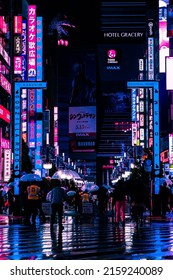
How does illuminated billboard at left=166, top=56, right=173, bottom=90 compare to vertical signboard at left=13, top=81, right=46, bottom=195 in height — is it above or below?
above

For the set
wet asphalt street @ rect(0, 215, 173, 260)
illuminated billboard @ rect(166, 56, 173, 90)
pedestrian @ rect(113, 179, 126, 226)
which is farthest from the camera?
illuminated billboard @ rect(166, 56, 173, 90)

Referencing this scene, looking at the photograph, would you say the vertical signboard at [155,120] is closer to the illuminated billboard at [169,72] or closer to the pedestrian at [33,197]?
the pedestrian at [33,197]

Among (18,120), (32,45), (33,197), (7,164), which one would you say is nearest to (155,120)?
(18,120)

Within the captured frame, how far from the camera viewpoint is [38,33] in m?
59.2

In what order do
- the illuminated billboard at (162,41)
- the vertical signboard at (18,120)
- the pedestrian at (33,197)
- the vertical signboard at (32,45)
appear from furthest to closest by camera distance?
the illuminated billboard at (162,41)
the vertical signboard at (32,45)
the vertical signboard at (18,120)
the pedestrian at (33,197)

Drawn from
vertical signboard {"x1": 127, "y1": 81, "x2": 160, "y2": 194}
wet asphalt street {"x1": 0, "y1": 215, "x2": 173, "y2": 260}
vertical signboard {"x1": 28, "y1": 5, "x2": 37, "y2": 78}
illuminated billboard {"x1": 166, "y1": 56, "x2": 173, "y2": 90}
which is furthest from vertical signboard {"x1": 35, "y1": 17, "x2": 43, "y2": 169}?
wet asphalt street {"x1": 0, "y1": 215, "x2": 173, "y2": 260}

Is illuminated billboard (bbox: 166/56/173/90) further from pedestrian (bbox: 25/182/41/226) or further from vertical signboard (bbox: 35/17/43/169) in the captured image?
pedestrian (bbox: 25/182/41/226)

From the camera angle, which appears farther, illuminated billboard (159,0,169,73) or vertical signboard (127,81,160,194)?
illuminated billboard (159,0,169,73)

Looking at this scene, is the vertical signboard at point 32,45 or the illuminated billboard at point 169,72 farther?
the vertical signboard at point 32,45

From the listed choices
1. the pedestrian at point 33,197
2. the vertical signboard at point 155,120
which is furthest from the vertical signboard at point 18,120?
the vertical signboard at point 155,120

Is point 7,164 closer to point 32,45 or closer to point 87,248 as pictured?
point 32,45

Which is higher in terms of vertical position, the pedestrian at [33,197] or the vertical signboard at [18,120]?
the vertical signboard at [18,120]
